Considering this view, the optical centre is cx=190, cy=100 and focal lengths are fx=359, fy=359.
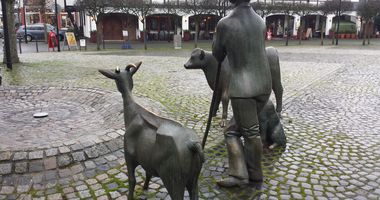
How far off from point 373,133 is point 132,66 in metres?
4.54

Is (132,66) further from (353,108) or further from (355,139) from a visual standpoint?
(353,108)

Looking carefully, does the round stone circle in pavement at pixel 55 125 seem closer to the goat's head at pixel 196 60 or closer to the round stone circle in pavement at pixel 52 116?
the round stone circle in pavement at pixel 52 116

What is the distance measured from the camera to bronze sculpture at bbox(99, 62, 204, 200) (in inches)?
110

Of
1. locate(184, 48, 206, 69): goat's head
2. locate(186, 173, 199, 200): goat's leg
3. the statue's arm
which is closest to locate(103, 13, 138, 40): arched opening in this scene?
locate(184, 48, 206, 69): goat's head

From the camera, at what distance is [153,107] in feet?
23.0

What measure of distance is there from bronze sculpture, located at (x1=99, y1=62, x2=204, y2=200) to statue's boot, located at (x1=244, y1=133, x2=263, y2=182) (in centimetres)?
100

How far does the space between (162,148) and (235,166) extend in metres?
1.37

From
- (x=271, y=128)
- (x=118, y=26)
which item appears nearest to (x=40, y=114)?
(x=271, y=128)

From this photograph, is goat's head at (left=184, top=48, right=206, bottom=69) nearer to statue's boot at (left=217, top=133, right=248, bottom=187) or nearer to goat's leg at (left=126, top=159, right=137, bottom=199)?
statue's boot at (left=217, top=133, right=248, bottom=187)

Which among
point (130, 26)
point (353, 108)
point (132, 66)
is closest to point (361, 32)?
point (130, 26)

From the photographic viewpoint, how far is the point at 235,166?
3975 mm

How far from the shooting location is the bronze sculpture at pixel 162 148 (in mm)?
2795

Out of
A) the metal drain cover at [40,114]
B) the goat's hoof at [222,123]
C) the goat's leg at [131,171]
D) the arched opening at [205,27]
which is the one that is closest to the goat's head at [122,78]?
the goat's leg at [131,171]

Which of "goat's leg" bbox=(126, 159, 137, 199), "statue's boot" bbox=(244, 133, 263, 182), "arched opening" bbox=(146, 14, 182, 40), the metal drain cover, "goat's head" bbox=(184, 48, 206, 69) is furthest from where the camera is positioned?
"arched opening" bbox=(146, 14, 182, 40)
